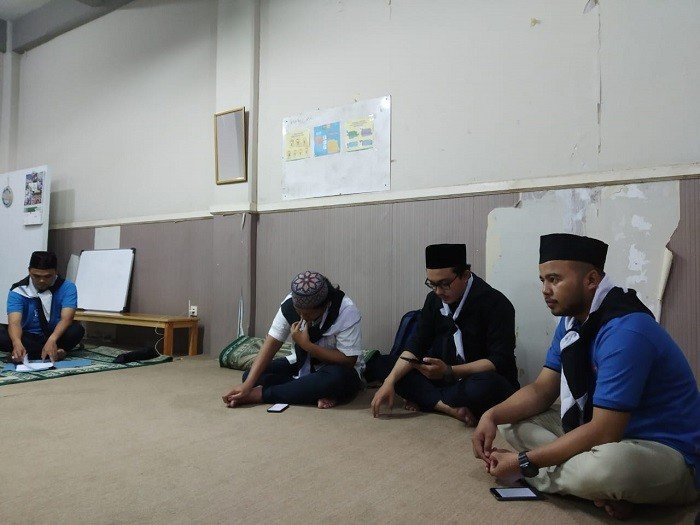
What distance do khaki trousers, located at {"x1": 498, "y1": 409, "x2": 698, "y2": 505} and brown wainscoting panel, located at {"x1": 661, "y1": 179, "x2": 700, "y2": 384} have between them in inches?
47.9

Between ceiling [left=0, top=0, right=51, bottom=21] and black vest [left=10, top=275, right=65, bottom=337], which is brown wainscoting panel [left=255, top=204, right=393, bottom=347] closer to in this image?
black vest [left=10, top=275, right=65, bottom=337]

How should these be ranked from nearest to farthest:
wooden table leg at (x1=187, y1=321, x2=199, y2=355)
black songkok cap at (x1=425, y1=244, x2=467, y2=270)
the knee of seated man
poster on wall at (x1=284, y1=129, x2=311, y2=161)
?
the knee of seated man
black songkok cap at (x1=425, y1=244, x2=467, y2=270)
poster on wall at (x1=284, y1=129, x2=311, y2=161)
wooden table leg at (x1=187, y1=321, x2=199, y2=355)

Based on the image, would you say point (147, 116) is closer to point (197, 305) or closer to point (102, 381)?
point (197, 305)

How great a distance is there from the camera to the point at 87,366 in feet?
11.3

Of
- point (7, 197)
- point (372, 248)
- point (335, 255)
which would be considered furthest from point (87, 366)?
point (7, 197)

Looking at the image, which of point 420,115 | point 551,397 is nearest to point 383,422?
point 551,397

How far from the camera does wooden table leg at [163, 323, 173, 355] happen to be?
13.2 ft

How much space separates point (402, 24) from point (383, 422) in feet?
8.50

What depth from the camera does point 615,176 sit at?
259 centimetres

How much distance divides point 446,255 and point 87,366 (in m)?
2.60

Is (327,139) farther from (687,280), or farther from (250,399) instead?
(687,280)

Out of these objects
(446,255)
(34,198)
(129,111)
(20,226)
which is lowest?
(446,255)

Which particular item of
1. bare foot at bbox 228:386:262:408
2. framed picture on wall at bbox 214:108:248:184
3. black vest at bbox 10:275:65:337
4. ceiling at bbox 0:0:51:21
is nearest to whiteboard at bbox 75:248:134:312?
black vest at bbox 10:275:65:337

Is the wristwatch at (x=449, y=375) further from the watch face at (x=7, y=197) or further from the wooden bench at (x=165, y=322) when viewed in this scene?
the watch face at (x=7, y=197)
